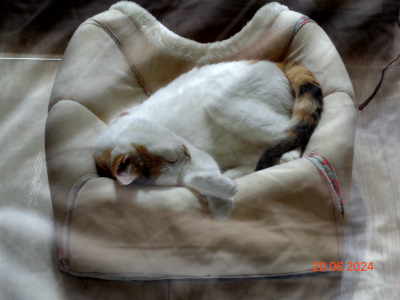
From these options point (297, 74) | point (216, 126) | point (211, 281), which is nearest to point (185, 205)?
point (211, 281)

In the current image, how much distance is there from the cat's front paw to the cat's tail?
0.67 ft

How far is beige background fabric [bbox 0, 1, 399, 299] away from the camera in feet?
2.46

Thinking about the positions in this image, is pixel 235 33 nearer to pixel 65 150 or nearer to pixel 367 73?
pixel 367 73

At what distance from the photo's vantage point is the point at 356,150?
37.4 inches

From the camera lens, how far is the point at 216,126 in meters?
1.10

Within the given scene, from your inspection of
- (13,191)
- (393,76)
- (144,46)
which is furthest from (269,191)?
(144,46)

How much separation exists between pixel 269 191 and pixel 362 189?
0.28 m

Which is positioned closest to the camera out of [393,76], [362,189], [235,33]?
[362,189]

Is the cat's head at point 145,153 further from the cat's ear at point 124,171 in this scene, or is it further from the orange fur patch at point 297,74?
the orange fur patch at point 297,74

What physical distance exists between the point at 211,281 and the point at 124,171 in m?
0.38

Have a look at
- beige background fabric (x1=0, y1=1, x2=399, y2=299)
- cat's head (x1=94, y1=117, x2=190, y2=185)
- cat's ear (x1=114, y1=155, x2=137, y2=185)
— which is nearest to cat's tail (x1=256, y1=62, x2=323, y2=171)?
beige background fabric (x1=0, y1=1, x2=399, y2=299)
